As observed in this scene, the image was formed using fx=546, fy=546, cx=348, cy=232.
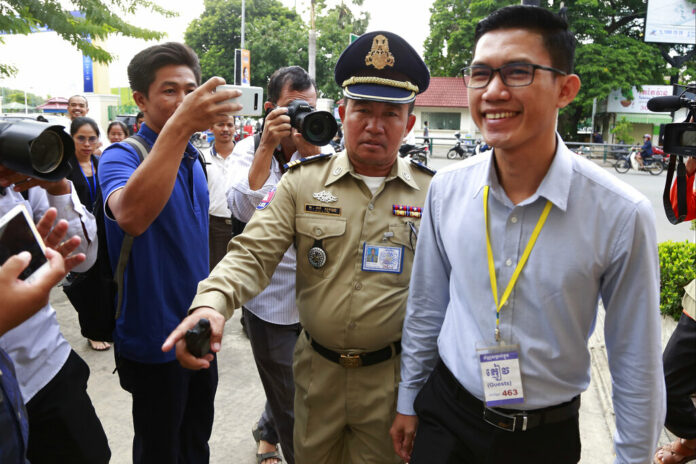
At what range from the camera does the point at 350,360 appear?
1873 millimetres

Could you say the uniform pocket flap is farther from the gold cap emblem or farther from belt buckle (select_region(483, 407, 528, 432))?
belt buckle (select_region(483, 407, 528, 432))

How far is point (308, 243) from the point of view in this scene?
194 centimetres

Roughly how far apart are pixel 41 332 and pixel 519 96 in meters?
1.60

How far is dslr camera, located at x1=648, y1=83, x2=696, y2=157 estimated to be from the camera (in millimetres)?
2355

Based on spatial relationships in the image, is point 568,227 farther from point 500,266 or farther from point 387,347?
point 387,347

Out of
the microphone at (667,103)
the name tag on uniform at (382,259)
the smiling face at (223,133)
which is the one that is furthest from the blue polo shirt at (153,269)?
the smiling face at (223,133)

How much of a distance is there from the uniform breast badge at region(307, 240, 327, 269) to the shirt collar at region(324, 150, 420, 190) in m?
0.23

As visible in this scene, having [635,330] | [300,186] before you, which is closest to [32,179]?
[300,186]

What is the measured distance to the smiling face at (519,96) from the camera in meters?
1.42

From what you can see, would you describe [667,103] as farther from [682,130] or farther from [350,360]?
[350,360]

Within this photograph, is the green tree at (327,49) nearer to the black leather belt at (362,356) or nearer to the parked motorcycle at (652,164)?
the parked motorcycle at (652,164)

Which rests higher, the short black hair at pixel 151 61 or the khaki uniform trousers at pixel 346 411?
the short black hair at pixel 151 61

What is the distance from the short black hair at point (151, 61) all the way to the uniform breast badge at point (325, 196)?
679 millimetres

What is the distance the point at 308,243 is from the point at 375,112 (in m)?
0.53
